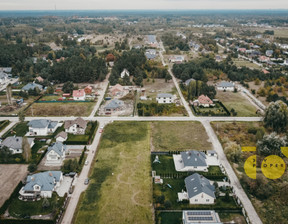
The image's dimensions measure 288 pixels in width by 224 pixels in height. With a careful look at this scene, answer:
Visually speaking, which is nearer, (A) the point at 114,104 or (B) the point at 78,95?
(A) the point at 114,104

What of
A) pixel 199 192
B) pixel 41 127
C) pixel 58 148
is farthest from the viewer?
pixel 41 127

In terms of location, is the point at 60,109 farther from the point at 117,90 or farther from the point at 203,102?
the point at 203,102

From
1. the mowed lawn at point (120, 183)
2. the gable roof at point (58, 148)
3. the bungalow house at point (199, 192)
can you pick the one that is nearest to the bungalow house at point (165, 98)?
the mowed lawn at point (120, 183)

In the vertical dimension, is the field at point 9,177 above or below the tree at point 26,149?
below

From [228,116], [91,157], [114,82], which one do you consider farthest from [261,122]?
[114,82]

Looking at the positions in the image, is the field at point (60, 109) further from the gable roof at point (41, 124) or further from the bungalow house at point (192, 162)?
the bungalow house at point (192, 162)

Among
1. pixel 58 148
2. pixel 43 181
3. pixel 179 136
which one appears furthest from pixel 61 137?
pixel 179 136
